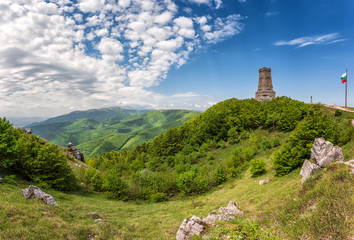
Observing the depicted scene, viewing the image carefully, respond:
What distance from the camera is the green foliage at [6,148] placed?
86.1 ft

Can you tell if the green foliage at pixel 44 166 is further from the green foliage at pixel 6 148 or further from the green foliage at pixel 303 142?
the green foliage at pixel 303 142

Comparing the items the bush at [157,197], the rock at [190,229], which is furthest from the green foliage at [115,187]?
the rock at [190,229]

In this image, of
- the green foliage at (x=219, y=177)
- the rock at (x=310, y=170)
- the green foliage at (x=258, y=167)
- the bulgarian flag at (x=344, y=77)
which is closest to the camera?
the rock at (x=310, y=170)

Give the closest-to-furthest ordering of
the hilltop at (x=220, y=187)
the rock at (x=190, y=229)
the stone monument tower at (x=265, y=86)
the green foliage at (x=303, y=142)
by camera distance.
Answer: the hilltop at (x=220, y=187) → the rock at (x=190, y=229) → the green foliage at (x=303, y=142) → the stone monument tower at (x=265, y=86)

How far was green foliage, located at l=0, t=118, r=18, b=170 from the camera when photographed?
86.1 ft

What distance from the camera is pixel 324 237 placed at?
6199mm

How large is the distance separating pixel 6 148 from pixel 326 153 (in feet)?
174

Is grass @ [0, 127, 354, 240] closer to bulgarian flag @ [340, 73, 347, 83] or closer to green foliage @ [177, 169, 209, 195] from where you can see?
green foliage @ [177, 169, 209, 195]

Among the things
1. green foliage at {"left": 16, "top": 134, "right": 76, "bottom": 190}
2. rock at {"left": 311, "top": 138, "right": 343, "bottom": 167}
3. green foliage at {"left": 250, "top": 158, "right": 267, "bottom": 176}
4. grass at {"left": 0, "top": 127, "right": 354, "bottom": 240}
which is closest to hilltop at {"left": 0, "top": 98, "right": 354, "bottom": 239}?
grass at {"left": 0, "top": 127, "right": 354, "bottom": 240}

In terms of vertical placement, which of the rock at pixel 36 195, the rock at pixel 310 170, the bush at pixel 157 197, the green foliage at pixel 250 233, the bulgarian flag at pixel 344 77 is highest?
the bulgarian flag at pixel 344 77

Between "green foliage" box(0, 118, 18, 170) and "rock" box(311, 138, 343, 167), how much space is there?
5038cm

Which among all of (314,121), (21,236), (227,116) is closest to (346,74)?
(314,121)

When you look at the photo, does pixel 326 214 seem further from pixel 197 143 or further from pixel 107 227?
pixel 197 143

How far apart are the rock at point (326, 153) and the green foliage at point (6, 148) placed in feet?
165
